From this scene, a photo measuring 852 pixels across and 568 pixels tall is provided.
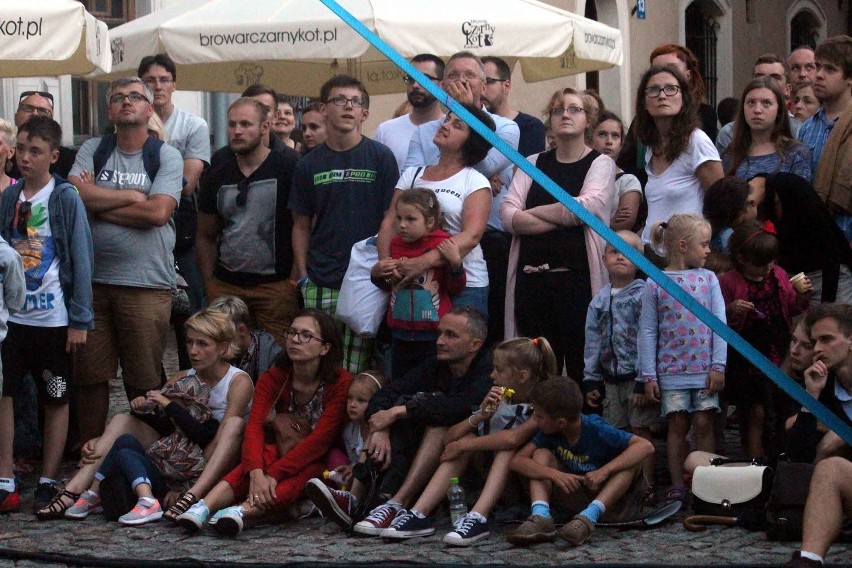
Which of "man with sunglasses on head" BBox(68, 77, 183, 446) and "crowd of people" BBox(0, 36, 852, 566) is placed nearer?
"crowd of people" BBox(0, 36, 852, 566)

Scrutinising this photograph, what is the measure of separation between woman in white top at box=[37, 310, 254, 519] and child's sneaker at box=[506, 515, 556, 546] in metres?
1.53

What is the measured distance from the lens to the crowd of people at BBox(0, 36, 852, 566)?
693 cm

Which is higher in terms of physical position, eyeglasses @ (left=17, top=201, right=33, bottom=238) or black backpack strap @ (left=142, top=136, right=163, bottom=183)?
black backpack strap @ (left=142, top=136, right=163, bottom=183)

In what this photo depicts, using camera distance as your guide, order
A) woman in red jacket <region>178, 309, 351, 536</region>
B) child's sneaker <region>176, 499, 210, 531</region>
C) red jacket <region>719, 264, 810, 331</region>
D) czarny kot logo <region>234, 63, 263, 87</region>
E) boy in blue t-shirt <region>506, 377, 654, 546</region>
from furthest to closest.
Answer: czarny kot logo <region>234, 63, 263, 87</region>
red jacket <region>719, 264, 810, 331</region>
woman in red jacket <region>178, 309, 351, 536</region>
child's sneaker <region>176, 499, 210, 531</region>
boy in blue t-shirt <region>506, 377, 654, 546</region>

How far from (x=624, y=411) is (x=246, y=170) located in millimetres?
2373

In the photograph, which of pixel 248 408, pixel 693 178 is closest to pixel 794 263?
pixel 693 178

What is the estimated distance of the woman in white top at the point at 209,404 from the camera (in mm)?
7285

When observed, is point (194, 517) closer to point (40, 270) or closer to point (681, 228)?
point (40, 270)

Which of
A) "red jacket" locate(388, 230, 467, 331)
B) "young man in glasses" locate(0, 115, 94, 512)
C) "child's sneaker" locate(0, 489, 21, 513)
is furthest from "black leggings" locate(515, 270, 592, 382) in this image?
"child's sneaker" locate(0, 489, 21, 513)

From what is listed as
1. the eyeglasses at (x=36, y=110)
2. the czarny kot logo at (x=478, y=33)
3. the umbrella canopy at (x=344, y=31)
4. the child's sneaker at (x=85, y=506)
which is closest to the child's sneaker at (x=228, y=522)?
the child's sneaker at (x=85, y=506)

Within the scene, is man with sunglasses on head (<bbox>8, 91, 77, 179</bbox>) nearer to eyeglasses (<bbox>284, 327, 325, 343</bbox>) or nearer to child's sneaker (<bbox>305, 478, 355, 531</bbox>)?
eyeglasses (<bbox>284, 327, 325, 343</bbox>)

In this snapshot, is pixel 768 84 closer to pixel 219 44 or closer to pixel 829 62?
pixel 829 62

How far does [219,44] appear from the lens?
387 inches

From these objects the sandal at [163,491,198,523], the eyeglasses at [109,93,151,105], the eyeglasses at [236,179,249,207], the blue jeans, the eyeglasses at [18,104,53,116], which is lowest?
the sandal at [163,491,198,523]
